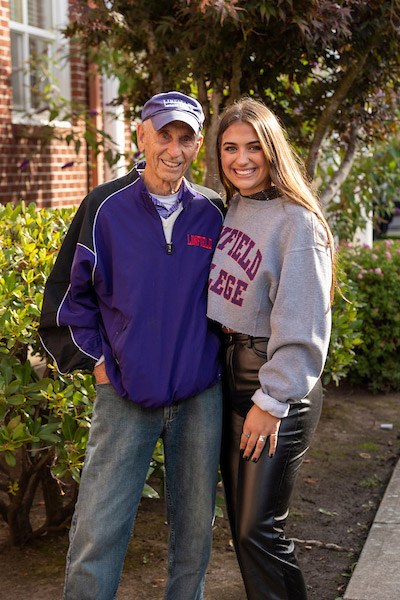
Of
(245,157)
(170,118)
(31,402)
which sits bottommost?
(31,402)

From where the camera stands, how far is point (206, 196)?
8.91ft

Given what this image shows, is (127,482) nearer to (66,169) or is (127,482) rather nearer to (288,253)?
(288,253)

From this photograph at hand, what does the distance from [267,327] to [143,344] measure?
394 millimetres

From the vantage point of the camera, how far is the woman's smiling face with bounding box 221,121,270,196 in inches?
99.7

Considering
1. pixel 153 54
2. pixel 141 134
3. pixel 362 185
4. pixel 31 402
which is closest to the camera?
pixel 141 134

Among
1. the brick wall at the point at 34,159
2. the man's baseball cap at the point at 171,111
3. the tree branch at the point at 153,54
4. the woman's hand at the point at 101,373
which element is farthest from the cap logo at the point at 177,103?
the brick wall at the point at 34,159

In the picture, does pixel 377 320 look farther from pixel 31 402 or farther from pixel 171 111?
pixel 171 111

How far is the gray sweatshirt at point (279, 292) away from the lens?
237cm

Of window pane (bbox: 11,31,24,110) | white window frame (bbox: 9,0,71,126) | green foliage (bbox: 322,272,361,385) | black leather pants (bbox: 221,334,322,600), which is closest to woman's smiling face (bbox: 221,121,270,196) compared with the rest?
black leather pants (bbox: 221,334,322,600)

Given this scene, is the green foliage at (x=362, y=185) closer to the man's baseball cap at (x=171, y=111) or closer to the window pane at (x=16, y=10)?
the window pane at (x=16, y=10)

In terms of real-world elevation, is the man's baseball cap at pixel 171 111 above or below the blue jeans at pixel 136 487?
above

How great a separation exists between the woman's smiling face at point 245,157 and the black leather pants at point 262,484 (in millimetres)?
496

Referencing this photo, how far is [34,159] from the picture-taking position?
7.30 meters

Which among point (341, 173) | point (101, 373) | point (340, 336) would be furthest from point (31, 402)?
point (341, 173)
